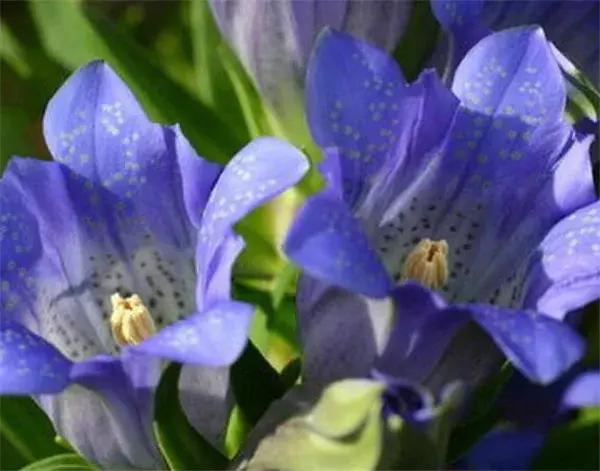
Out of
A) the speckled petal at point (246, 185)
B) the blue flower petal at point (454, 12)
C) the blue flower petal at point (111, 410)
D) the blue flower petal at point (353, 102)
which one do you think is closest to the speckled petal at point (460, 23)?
the blue flower petal at point (454, 12)

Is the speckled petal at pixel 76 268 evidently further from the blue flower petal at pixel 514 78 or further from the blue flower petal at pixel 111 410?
the blue flower petal at pixel 514 78

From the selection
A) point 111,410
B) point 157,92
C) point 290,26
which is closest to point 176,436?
point 111,410

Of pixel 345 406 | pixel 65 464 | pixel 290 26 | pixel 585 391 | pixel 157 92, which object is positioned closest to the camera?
pixel 345 406

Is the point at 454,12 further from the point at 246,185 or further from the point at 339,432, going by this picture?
the point at 339,432

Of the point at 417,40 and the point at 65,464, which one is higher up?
the point at 417,40

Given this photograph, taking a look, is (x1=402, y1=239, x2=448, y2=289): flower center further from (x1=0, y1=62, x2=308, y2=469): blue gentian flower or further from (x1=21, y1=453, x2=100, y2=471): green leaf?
(x1=21, y1=453, x2=100, y2=471): green leaf
